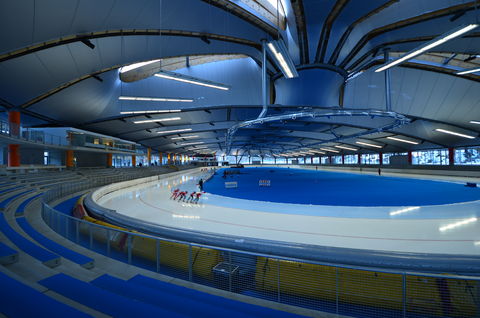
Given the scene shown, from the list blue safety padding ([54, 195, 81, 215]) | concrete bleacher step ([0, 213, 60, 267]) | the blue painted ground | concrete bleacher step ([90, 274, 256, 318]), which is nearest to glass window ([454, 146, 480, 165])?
the blue painted ground

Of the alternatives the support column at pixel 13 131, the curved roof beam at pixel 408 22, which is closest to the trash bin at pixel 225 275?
the curved roof beam at pixel 408 22

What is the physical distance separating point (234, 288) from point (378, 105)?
874 inches

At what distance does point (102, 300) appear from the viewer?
1874 mm

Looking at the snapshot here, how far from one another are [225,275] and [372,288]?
220cm

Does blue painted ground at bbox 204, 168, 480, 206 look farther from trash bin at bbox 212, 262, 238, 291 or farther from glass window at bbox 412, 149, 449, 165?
glass window at bbox 412, 149, 449, 165

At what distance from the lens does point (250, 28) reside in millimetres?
9938

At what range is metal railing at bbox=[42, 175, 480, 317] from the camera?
256 centimetres

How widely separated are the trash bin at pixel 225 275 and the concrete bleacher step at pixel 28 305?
207 centimetres

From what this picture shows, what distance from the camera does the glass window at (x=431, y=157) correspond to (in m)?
32.5

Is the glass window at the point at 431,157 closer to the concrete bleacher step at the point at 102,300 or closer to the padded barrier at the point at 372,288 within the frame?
the padded barrier at the point at 372,288

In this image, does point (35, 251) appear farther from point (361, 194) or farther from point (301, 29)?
point (361, 194)

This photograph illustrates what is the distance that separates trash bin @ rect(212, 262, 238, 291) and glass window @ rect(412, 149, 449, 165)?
143ft

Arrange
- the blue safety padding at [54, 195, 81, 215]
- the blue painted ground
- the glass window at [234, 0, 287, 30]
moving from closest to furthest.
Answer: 1. the blue safety padding at [54, 195, 81, 215]
2. the glass window at [234, 0, 287, 30]
3. the blue painted ground

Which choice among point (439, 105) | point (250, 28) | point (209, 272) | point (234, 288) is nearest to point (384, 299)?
point (234, 288)
